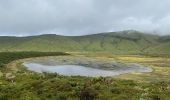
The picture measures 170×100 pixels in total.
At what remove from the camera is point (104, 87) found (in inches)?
1198

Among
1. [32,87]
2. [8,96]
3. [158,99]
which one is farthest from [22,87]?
[158,99]

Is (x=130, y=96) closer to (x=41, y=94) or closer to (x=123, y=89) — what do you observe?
(x=123, y=89)

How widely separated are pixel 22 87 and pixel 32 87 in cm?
99

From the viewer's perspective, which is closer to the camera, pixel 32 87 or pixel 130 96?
pixel 130 96

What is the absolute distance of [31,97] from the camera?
2748 centimetres

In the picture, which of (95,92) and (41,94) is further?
(41,94)

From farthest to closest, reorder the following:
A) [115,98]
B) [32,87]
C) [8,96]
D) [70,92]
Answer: [32,87] < [8,96] < [70,92] < [115,98]

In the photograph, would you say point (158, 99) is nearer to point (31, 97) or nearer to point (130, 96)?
point (130, 96)

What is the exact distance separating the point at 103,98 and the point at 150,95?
3.70m

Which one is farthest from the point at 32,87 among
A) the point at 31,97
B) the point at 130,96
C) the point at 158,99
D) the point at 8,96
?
the point at 158,99

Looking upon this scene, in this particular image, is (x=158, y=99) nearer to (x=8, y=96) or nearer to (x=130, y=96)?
(x=130, y=96)

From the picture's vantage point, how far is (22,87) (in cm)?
3291

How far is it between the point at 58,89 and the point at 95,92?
14.7ft

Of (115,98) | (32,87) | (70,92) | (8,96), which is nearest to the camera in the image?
(115,98)
